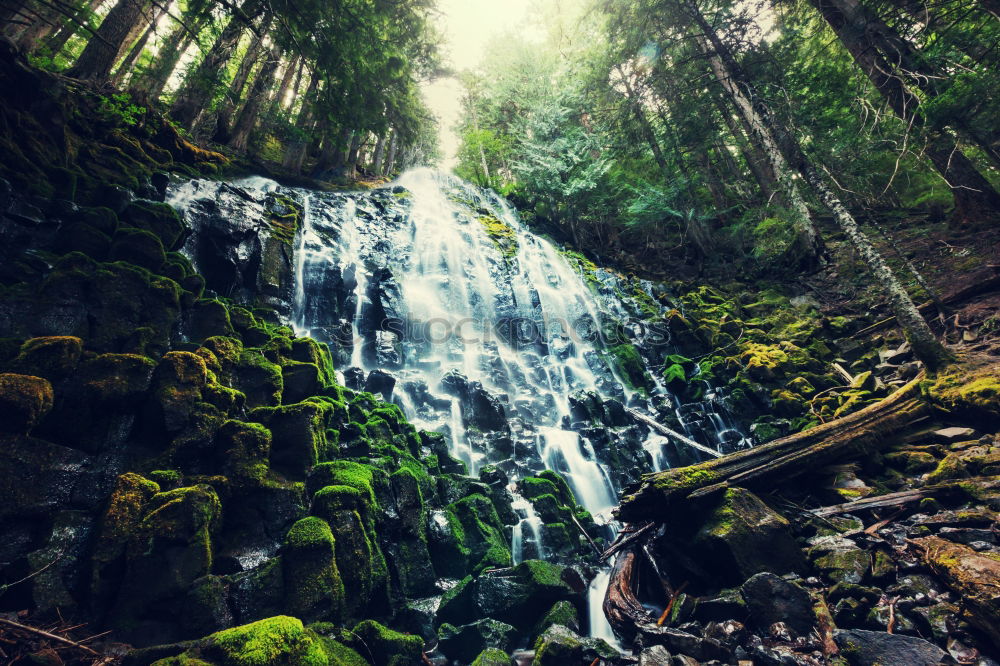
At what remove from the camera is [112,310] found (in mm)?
5891

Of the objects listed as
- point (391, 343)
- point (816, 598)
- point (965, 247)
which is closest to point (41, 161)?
point (391, 343)

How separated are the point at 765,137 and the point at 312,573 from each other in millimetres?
15842

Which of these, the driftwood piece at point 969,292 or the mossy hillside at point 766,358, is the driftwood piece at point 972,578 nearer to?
the mossy hillside at point 766,358

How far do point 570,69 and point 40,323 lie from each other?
2721 cm

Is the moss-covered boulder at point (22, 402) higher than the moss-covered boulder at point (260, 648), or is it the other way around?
the moss-covered boulder at point (22, 402)

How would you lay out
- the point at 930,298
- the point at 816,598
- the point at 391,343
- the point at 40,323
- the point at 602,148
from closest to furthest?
1. the point at 816,598
2. the point at 40,323
3. the point at 930,298
4. the point at 391,343
5. the point at 602,148

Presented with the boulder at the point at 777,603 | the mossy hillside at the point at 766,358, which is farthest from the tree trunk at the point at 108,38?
the mossy hillside at the point at 766,358

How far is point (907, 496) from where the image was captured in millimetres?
5297

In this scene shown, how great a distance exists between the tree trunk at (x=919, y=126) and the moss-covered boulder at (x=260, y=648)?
1553 cm

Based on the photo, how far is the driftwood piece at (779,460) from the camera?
5.90m

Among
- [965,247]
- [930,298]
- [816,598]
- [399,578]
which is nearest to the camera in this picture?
[816,598]

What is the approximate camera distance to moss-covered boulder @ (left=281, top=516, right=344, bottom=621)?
4.45 meters

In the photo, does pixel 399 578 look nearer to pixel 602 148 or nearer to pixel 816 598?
pixel 816 598

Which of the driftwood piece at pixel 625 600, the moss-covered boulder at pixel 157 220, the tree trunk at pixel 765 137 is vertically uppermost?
the tree trunk at pixel 765 137
